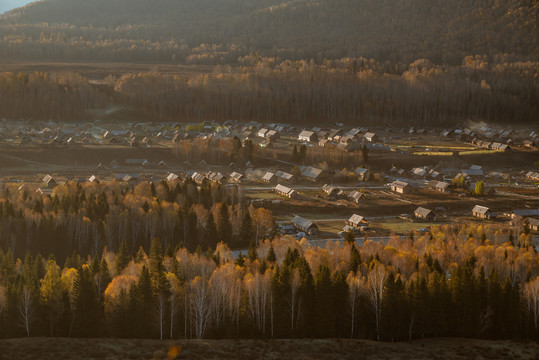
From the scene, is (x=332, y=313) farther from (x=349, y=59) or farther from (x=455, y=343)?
(x=349, y=59)

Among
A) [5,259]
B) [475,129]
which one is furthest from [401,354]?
[475,129]

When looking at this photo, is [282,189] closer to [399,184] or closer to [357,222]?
[399,184]

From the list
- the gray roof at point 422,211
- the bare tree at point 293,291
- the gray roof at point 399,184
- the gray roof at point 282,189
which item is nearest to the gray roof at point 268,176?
the gray roof at point 282,189

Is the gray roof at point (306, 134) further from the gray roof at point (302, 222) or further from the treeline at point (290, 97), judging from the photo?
the gray roof at point (302, 222)

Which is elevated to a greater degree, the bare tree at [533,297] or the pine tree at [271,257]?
the pine tree at [271,257]

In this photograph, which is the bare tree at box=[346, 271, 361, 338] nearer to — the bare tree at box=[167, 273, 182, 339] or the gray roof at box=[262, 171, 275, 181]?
the bare tree at box=[167, 273, 182, 339]

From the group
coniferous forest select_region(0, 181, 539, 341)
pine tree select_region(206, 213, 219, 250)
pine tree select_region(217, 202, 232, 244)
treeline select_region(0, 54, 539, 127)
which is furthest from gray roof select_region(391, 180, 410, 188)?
treeline select_region(0, 54, 539, 127)
